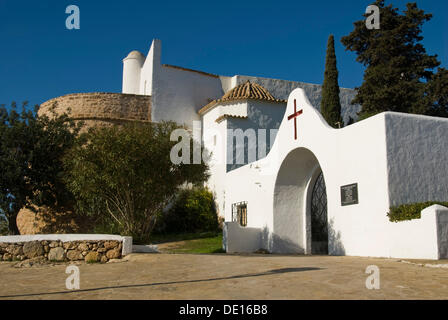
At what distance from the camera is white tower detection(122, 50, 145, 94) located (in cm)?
3062

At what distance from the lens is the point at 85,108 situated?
26.6 meters

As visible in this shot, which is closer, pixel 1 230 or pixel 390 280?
pixel 390 280

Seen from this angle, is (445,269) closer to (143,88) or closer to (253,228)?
(253,228)

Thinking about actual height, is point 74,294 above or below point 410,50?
below

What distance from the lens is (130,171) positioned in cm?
1230

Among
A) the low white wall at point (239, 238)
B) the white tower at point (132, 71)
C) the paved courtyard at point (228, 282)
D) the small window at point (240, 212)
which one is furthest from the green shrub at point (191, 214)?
the paved courtyard at point (228, 282)

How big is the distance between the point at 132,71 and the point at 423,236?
2525 cm

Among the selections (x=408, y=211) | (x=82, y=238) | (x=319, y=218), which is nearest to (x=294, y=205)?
(x=319, y=218)

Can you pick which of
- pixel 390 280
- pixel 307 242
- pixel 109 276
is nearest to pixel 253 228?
pixel 307 242

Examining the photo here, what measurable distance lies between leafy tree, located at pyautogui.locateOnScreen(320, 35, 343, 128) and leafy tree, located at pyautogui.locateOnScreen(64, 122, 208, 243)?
12458 millimetres

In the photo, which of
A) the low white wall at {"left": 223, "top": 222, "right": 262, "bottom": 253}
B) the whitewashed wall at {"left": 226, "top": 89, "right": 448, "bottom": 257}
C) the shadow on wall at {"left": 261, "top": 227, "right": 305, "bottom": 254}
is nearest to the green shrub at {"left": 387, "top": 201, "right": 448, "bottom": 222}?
the whitewashed wall at {"left": 226, "top": 89, "right": 448, "bottom": 257}

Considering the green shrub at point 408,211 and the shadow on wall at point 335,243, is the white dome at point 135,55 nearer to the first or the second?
→ the shadow on wall at point 335,243

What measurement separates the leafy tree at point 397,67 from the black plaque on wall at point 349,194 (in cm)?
1268
